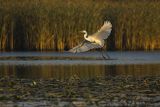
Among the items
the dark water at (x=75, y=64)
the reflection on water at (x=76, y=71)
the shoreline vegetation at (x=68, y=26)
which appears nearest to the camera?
the reflection on water at (x=76, y=71)

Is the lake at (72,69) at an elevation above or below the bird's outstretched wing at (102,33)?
below

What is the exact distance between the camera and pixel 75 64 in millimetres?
22188

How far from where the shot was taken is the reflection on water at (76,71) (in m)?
17.9

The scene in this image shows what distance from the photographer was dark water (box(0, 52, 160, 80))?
18314mm

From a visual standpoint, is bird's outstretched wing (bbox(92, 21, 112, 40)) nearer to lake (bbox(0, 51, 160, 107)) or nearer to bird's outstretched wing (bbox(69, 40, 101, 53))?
bird's outstretched wing (bbox(69, 40, 101, 53))

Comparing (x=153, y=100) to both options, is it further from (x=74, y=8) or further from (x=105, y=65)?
(x=74, y=8)

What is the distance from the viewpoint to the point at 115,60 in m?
23.2

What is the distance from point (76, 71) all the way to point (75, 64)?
9.34 ft

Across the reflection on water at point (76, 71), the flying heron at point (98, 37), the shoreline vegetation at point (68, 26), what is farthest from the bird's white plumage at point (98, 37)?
the shoreline vegetation at point (68, 26)

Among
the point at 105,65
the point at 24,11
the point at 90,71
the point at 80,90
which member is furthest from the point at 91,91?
the point at 24,11

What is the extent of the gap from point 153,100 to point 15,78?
5.32 metres

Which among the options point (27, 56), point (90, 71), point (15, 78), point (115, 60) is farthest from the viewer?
point (27, 56)

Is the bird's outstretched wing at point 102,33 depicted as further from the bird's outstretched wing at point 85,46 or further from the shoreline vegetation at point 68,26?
the shoreline vegetation at point 68,26

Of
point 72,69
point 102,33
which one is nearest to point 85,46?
point 102,33
